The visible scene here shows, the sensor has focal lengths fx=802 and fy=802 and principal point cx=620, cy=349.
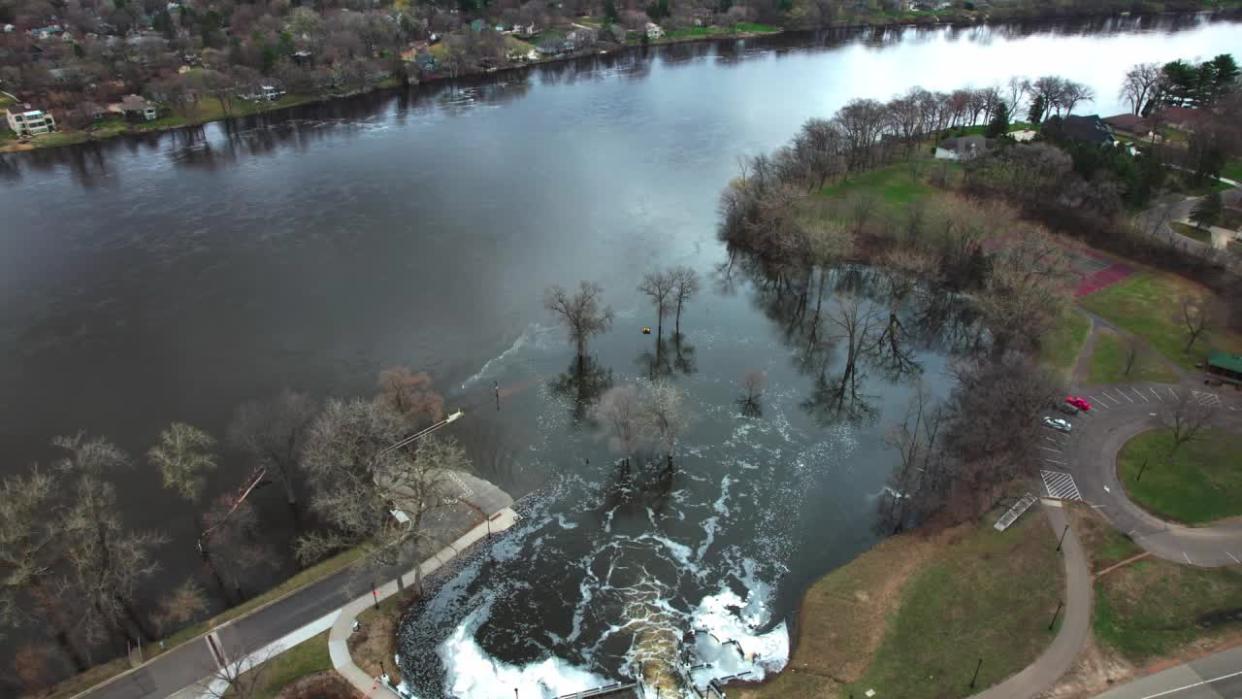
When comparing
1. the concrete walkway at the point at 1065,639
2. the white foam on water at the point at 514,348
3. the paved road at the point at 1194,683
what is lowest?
the paved road at the point at 1194,683

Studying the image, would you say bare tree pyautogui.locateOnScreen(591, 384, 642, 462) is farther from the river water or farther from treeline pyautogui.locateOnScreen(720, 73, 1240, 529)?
treeline pyautogui.locateOnScreen(720, 73, 1240, 529)

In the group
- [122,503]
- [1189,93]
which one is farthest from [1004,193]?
[122,503]

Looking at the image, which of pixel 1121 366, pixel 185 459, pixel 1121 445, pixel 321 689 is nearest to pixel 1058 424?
pixel 1121 445

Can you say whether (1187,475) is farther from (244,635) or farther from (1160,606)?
(244,635)

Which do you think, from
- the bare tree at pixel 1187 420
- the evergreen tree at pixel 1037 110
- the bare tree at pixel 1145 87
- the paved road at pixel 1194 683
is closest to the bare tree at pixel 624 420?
the paved road at pixel 1194 683

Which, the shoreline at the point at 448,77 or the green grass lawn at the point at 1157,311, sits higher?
the shoreline at the point at 448,77

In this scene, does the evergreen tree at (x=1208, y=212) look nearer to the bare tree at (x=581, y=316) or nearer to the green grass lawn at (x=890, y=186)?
the green grass lawn at (x=890, y=186)

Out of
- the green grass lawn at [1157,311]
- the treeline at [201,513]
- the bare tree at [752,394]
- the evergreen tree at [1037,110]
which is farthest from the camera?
the evergreen tree at [1037,110]

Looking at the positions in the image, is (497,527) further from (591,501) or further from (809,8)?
(809,8)
